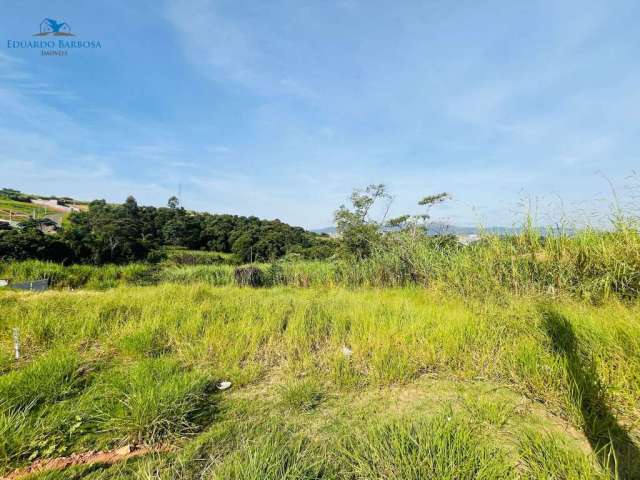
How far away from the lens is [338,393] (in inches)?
86.9

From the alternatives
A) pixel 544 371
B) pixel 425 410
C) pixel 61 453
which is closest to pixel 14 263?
pixel 61 453

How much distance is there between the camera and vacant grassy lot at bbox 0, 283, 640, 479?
1375 mm

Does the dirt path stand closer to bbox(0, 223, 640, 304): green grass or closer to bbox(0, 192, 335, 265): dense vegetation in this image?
bbox(0, 223, 640, 304): green grass

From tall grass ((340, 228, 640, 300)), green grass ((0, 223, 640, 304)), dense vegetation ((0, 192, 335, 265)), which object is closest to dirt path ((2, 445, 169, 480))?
green grass ((0, 223, 640, 304))

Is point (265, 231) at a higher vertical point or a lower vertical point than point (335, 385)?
higher

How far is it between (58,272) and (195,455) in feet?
40.5

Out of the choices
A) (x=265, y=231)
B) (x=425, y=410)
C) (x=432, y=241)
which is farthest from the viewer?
(x=265, y=231)

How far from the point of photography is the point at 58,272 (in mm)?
9812

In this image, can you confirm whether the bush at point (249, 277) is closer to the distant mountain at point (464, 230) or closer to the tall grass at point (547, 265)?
the distant mountain at point (464, 230)

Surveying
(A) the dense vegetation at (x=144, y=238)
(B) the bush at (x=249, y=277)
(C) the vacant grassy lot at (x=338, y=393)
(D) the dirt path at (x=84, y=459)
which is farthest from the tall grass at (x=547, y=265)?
(A) the dense vegetation at (x=144, y=238)

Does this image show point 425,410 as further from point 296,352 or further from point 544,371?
point 296,352

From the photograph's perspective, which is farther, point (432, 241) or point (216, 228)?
point (216, 228)

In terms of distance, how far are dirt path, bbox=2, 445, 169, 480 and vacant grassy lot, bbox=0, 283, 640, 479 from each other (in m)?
0.04

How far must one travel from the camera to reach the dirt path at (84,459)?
137 centimetres
